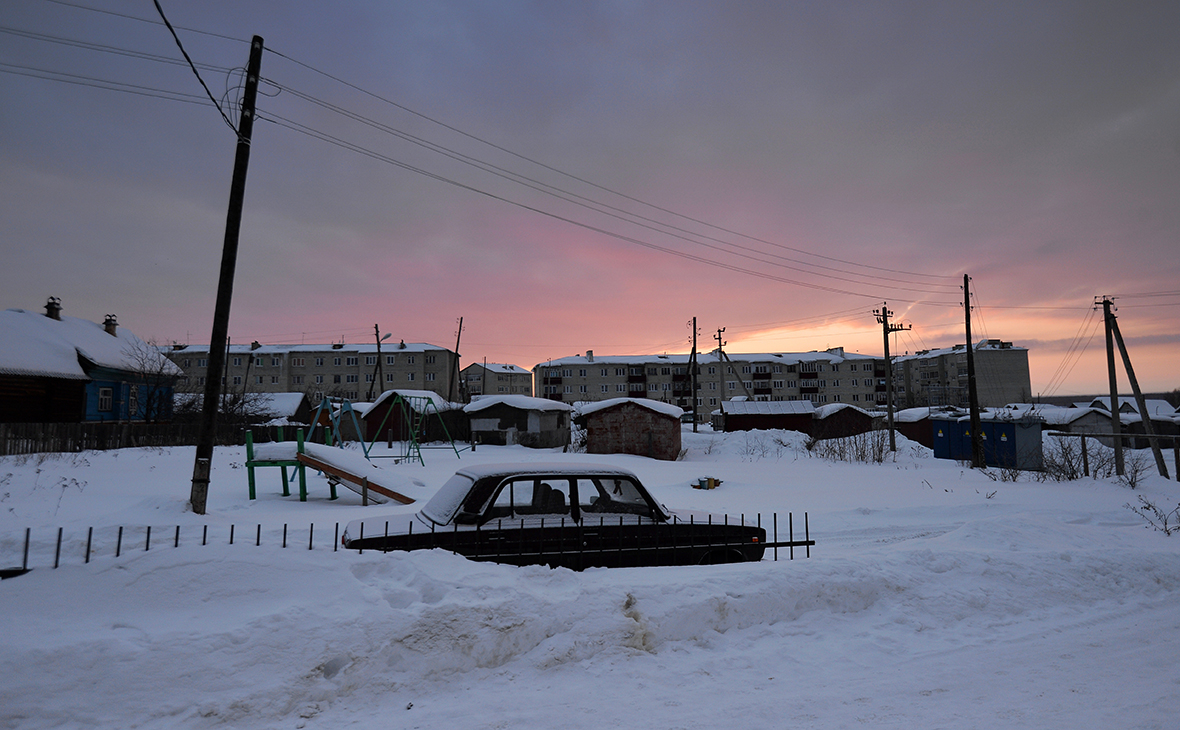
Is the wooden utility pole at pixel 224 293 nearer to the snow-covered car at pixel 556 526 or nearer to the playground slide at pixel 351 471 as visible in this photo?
the playground slide at pixel 351 471

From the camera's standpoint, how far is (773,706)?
163 inches

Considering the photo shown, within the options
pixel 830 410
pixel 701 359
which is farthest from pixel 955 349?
pixel 830 410

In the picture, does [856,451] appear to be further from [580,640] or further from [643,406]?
[580,640]

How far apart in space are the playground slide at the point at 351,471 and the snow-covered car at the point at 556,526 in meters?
6.97

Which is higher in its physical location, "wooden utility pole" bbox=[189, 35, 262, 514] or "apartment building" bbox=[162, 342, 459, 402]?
"apartment building" bbox=[162, 342, 459, 402]

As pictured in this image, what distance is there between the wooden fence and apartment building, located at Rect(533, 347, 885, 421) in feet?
200

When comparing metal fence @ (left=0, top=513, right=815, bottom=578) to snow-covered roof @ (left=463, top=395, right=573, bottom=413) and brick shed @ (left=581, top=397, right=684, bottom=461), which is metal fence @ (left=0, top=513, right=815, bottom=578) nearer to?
brick shed @ (left=581, top=397, right=684, bottom=461)

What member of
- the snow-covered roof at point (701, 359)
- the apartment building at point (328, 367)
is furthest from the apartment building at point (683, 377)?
the apartment building at point (328, 367)

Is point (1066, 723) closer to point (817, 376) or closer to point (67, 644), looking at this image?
point (67, 644)

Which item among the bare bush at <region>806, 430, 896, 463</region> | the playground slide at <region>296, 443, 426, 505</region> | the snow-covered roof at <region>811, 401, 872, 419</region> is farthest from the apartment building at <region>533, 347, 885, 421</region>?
the playground slide at <region>296, 443, 426, 505</region>

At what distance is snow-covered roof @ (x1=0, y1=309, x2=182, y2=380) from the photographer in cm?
2788

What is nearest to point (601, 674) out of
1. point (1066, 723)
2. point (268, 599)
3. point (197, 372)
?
point (268, 599)

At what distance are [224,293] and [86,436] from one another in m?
17.6

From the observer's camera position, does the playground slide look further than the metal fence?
Yes
